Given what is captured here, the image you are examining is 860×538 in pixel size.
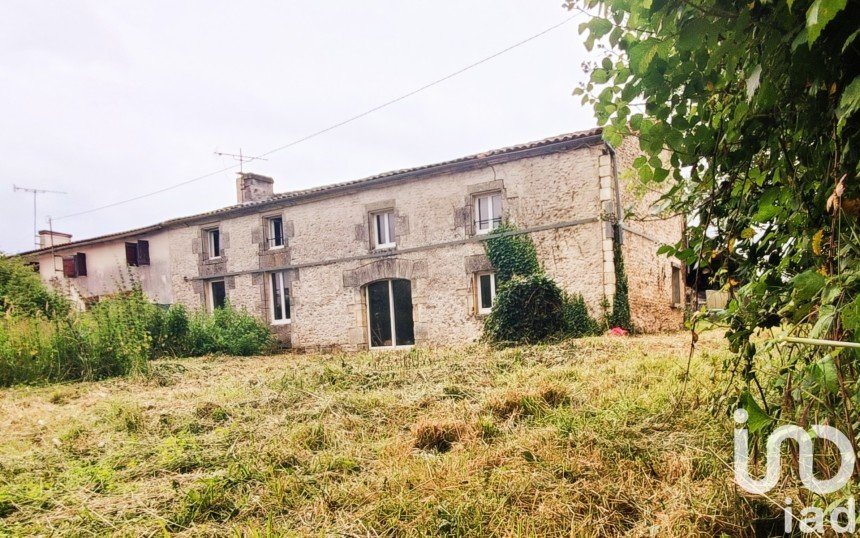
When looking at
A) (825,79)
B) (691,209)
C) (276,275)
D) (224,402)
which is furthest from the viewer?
(276,275)

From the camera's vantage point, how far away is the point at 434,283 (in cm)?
1314

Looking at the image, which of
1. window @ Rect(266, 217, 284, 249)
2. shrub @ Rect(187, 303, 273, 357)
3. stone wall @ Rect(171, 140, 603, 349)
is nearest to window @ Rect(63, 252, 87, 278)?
stone wall @ Rect(171, 140, 603, 349)

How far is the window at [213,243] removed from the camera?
1739 cm

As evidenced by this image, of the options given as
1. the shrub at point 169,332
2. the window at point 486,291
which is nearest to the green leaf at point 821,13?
the window at point 486,291

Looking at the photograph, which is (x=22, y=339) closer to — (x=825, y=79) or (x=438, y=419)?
(x=438, y=419)

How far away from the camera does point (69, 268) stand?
68.3 feet

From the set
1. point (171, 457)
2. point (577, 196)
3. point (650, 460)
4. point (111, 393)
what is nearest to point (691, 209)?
point (650, 460)

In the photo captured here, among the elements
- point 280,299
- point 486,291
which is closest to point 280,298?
point 280,299

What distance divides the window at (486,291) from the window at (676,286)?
19.0 feet

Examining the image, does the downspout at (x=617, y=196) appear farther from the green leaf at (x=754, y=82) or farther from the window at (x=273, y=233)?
the green leaf at (x=754, y=82)

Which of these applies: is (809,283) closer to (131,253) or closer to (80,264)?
(131,253)

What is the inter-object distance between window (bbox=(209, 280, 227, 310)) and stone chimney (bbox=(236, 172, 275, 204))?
3172 mm

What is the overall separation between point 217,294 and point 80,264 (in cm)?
759

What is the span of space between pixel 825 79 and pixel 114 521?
138 inches
